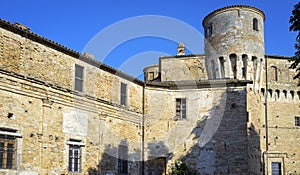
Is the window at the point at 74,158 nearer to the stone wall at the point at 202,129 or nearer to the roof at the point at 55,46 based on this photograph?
the roof at the point at 55,46

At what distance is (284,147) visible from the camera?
3650 cm

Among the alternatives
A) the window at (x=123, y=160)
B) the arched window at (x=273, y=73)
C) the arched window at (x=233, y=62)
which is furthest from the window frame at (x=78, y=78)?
the arched window at (x=273, y=73)

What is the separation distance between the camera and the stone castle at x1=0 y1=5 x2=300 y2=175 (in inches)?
659

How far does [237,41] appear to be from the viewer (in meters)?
32.0

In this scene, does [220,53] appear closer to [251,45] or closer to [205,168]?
[251,45]

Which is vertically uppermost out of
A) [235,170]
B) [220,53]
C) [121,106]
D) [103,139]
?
[220,53]

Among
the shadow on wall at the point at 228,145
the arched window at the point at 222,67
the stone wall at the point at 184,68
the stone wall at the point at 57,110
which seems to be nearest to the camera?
the stone wall at the point at 57,110

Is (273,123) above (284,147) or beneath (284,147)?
above

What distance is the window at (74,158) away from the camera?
18938 millimetres

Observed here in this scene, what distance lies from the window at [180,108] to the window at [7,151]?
38.2 feet

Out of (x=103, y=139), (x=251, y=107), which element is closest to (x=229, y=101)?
(x=251, y=107)

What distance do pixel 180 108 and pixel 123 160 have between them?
523 centimetres

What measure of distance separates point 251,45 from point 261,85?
502 centimetres

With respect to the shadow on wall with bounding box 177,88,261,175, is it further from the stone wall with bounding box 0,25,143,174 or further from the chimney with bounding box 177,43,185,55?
the chimney with bounding box 177,43,185,55
